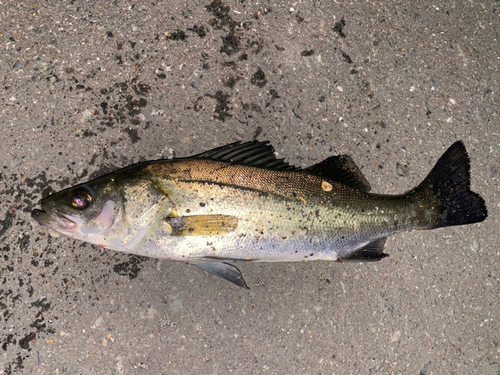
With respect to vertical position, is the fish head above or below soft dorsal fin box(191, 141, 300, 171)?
below

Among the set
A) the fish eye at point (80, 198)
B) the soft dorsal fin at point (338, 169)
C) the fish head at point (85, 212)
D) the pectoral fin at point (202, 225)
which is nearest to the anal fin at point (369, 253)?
the soft dorsal fin at point (338, 169)

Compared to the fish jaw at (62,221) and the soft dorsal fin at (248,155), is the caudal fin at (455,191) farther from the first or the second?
the fish jaw at (62,221)

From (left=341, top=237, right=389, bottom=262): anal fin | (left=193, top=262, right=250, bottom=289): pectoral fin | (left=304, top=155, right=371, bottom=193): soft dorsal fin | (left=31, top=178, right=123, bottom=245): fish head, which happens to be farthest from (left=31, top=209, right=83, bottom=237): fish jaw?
(left=341, top=237, right=389, bottom=262): anal fin

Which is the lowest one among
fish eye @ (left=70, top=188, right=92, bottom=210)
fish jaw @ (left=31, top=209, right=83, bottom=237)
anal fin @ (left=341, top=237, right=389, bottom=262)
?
anal fin @ (left=341, top=237, right=389, bottom=262)

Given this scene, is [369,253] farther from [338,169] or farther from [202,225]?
[202,225]

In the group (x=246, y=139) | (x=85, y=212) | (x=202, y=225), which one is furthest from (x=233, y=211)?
(x=85, y=212)

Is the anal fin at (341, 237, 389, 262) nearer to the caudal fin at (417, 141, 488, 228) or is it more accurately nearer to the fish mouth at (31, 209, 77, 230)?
the caudal fin at (417, 141, 488, 228)
